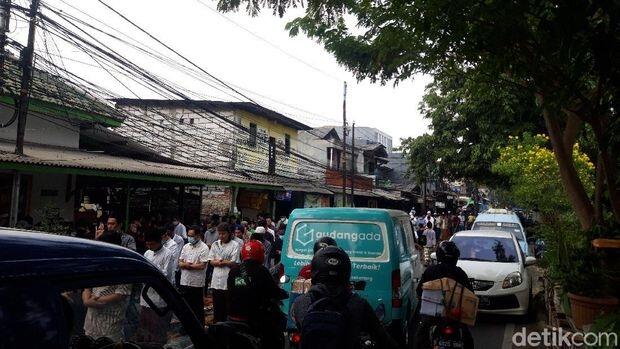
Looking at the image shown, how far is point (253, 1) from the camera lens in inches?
239

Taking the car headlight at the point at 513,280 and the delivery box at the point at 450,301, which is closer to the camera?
the delivery box at the point at 450,301

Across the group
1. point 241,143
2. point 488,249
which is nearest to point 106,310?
point 488,249

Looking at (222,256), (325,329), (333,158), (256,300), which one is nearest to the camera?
(325,329)

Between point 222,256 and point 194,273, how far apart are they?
0.47 meters

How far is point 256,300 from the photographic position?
4.71 metres

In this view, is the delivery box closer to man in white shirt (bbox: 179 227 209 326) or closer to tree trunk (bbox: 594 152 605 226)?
tree trunk (bbox: 594 152 605 226)

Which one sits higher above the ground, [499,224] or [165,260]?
[499,224]

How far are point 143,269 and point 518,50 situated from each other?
3521 millimetres

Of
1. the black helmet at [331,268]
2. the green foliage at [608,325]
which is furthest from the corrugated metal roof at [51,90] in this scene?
the green foliage at [608,325]

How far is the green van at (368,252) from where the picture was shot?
5.92m

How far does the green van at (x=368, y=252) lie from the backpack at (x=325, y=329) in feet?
9.95

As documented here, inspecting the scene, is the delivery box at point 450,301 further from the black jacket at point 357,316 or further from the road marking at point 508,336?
the road marking at point 508,336

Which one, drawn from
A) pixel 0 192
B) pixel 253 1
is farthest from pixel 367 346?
pixel 0 192

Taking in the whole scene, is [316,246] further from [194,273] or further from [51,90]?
[51,90]
